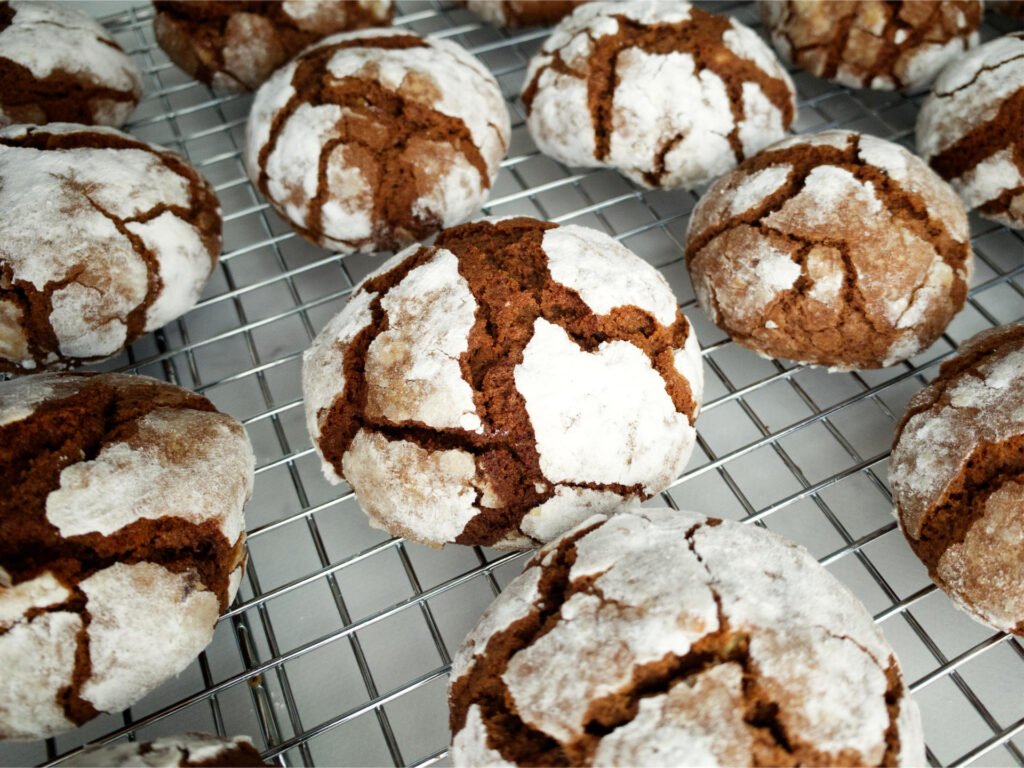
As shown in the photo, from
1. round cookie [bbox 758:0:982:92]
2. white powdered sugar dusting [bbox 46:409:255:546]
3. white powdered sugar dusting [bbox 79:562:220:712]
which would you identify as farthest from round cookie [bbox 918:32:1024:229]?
white powdered sugar dusting [bbox 79:562:220:712]

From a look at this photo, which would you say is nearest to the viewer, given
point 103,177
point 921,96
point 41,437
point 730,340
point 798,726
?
point 798,726

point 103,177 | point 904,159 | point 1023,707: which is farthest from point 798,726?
point 103,177

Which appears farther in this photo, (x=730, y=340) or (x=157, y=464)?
(x=730, y=340)

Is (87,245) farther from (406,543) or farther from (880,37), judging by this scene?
(880,37)

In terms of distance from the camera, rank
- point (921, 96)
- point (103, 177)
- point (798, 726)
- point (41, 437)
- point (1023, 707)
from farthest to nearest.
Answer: point (921, 96), point (103, 177), point (1023, 707), point (41, 437), point (798, 726)

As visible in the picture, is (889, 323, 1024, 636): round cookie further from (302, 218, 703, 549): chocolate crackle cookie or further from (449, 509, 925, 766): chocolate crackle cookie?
(302, 218, 703, 549): chocolate crackle cookie

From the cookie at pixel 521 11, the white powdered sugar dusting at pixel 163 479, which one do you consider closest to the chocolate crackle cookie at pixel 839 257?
the cookie at pixel 521 11

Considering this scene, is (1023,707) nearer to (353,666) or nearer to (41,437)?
(353,666)

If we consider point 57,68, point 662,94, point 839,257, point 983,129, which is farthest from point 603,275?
point 57,68
